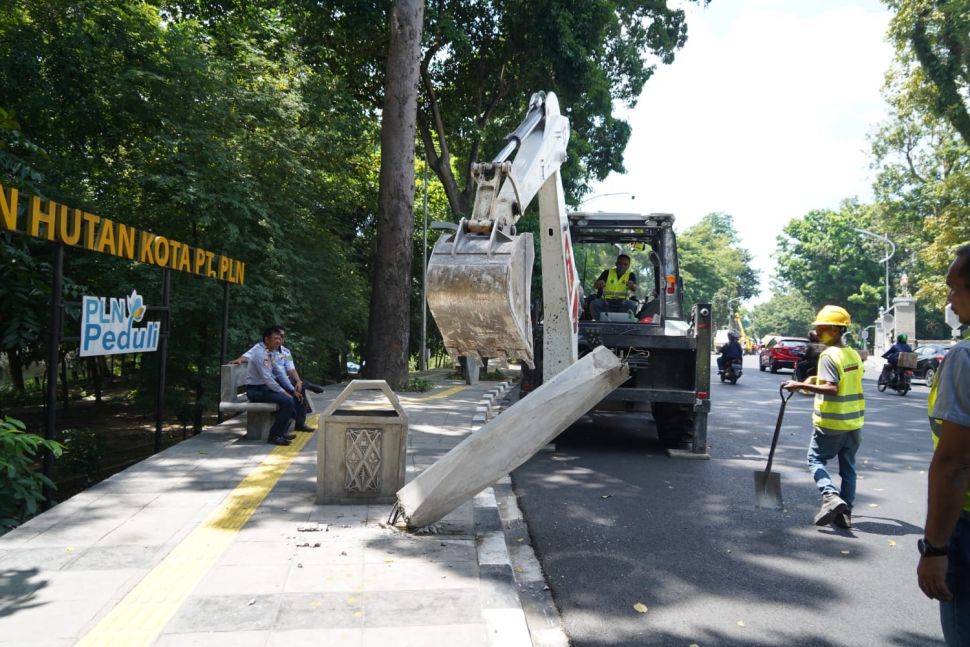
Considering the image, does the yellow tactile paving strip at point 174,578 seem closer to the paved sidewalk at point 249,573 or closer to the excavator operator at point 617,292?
the paved sidewalk at point 249,573

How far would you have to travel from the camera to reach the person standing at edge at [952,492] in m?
2.09

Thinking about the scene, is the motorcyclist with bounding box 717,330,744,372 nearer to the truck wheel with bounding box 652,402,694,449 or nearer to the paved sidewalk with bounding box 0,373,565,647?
Answer: the truck wheel with bounding box 652,402,694,449

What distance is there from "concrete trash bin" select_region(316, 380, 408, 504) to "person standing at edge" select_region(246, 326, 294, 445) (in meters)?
2.86

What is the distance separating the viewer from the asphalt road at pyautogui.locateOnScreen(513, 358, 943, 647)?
12.2 feet

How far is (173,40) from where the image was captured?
12188mm

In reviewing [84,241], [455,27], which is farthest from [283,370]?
[455,27]

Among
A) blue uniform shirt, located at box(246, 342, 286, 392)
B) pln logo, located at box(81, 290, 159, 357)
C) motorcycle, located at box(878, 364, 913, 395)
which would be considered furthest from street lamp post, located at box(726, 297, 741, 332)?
pln logo, located at box(81, 290, 159, 357)

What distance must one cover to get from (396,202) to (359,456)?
926cm

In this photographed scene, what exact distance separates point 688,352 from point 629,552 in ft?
13.1

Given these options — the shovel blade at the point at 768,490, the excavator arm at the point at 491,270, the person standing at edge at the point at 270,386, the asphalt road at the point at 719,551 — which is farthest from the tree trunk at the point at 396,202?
the shovel blade at the point at 768,490

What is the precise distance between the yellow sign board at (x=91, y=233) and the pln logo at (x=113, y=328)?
1.64ft

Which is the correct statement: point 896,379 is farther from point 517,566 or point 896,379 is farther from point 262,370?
point 517,566

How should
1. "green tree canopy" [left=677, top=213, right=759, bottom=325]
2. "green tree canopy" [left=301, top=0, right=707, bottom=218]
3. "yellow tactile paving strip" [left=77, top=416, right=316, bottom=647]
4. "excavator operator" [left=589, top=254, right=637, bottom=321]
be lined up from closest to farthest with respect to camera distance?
"yellow tactile paving strip" [left=77, top=416, right=316, bottom=647] → "excavator operator" [left=589, top=254, right=637, bottom=321] → "green tree canopy" [left=301, top=0, right=707, bottom=218] → "green tree canopy" [left=677, top=213, right=759, bottom=325]

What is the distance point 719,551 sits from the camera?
493 centimetres
